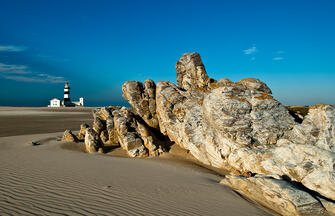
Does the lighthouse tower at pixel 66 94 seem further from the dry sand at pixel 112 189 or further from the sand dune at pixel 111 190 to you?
the sand dune at pixel 111 190

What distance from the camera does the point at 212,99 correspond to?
14430 mm

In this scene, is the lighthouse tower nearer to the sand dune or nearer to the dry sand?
the dry sand

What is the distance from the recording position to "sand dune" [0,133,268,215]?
7660 mm

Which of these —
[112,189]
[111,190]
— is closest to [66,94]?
[112,189]

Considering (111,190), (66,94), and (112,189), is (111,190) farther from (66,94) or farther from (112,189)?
(66,94)

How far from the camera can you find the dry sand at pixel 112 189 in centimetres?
767

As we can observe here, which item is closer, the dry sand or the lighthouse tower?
the dry sand

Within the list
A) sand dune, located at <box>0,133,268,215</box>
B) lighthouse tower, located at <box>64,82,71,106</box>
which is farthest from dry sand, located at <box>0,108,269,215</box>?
lighthouse tower, located at <box>64,82,71,106</box>

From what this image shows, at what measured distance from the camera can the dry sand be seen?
767 centimetres

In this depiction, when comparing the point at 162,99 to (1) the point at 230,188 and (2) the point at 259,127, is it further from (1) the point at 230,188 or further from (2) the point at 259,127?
(1) the point at 230,188

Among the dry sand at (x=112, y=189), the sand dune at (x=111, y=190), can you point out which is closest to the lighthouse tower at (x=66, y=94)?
the dry sand at (x=112, y=189)

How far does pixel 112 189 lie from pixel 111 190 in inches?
4.9

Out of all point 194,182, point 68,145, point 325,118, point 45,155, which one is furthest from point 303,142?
point 68,145

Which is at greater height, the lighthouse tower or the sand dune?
the lighthouse tower
